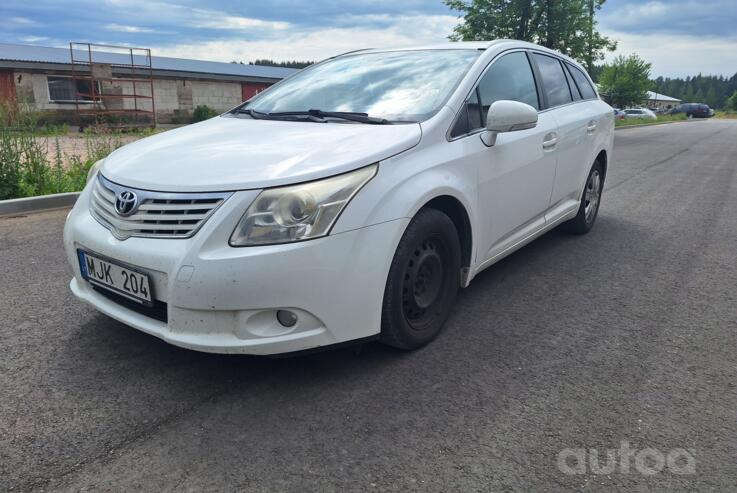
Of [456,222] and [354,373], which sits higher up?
[456,222]

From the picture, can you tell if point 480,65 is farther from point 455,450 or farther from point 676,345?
point 455,450

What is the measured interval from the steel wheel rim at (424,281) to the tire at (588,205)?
8.54 ft

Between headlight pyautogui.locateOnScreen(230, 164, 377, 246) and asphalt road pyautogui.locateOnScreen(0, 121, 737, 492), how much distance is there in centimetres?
73

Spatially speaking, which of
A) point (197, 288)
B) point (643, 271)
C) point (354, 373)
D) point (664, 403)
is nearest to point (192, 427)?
point (197, 288)

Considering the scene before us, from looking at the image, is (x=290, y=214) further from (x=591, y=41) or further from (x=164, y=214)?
(x=591, y=41)

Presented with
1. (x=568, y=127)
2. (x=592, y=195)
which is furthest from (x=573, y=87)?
(x=592, y=195)

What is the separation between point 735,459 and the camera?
2102 mm

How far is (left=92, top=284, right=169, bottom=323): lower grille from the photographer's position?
7.89ft

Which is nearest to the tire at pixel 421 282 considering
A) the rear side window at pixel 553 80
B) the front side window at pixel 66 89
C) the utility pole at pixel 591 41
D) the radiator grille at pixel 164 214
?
the radiator grille at pixel 164 214

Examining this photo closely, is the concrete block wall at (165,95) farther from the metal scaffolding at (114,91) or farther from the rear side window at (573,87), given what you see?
the rear side window at (573,87)

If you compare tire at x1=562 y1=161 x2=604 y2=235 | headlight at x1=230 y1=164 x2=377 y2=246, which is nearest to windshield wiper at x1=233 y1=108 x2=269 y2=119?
headlight at x1=230 y1=164 x2=377 y2=246

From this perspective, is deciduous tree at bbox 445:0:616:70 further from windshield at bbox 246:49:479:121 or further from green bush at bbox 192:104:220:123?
windshield at bbox 246:49:479:121

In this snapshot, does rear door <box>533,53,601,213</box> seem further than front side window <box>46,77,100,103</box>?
No

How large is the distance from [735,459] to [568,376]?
74 cm
